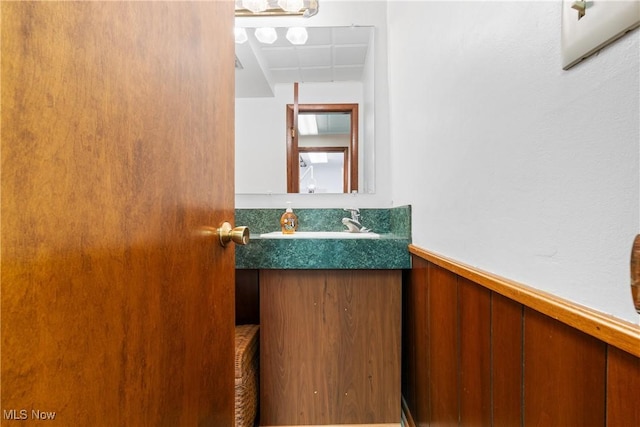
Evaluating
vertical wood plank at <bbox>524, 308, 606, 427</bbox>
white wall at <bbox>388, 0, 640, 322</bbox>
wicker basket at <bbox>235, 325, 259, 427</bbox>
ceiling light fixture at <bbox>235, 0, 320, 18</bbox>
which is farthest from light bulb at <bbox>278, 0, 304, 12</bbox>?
vertical wood plank at <bbox>524, 308, 606, 427</bbox>

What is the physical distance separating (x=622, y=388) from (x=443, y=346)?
0.53 m

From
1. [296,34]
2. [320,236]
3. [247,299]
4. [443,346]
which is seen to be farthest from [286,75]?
[443,346]

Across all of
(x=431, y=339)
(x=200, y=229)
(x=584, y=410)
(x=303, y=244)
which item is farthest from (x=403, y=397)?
(x=200, y=229)

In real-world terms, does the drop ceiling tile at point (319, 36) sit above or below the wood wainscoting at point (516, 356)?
above

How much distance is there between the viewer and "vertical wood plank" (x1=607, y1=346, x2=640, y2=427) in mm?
326

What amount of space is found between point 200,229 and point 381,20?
156 cm

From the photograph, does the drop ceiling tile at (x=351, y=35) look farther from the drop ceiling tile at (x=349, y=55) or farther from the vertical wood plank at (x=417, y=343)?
the vertical wood plank at (x=417, y=343)

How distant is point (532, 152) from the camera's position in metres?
0.49

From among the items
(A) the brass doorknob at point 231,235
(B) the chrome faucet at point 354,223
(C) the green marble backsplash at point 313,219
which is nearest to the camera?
(A) the brass doorknob at point 231,235

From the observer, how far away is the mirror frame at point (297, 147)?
66.0 inches

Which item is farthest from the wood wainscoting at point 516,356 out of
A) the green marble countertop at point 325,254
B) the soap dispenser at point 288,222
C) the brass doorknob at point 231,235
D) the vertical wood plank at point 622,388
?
the soap dispenser at point 288,222

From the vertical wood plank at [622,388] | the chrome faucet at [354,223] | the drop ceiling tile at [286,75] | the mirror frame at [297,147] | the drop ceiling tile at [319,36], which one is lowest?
the vertical wood plank at [622,388]

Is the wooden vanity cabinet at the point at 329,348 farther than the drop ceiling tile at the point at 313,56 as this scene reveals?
No

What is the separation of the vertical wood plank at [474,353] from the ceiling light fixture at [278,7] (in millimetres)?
1491
